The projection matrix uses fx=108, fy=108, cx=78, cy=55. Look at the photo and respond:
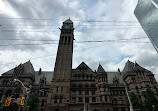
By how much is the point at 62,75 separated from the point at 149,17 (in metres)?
84.1

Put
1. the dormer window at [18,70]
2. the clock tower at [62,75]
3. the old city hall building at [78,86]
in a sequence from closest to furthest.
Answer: the old city hall building at [78,86] < the clock tower at [62,75] < the dormer window at [18,70]

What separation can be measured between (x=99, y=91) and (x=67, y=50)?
70.9ft

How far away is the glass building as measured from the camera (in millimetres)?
77125

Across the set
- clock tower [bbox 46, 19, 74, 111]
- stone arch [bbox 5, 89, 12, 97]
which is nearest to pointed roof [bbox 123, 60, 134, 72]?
clock tower [bbox 46, 19, 74, 111]

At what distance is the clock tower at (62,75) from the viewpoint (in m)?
34.4

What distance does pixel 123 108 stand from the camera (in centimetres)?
3669

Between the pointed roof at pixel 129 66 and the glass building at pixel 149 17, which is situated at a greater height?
→ the glass building at pixel 149 17

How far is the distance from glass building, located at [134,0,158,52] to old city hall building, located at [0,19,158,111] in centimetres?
4773

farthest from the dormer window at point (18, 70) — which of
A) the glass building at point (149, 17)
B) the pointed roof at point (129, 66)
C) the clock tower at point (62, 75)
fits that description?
the glass building at point (149, 17)

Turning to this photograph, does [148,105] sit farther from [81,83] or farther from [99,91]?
[81,83]

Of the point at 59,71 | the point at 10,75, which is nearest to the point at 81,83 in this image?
the point at 59,71

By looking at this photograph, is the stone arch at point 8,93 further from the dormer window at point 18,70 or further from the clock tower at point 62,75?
the clock tower at point 62,75

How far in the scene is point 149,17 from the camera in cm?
8419

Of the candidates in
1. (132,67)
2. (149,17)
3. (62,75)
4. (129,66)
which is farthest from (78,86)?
(149,17)
